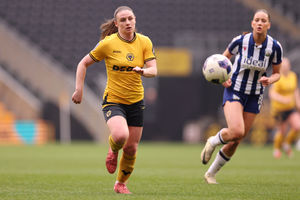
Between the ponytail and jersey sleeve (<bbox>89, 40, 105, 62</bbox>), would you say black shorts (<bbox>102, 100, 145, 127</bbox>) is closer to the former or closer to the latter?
jersey sleeve (<bbox>89, 40, 105, 62</bbox>)

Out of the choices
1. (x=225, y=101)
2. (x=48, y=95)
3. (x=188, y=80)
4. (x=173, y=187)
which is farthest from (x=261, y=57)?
(x=48, y=95)

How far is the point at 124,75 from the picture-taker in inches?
255

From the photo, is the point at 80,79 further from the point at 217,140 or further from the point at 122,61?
the point at 217,140

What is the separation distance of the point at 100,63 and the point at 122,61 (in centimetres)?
1768

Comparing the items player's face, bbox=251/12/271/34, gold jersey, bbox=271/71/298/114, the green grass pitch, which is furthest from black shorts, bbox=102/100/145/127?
gold jersey, bbox=271/71/298/114

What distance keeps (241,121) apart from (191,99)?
13631mm

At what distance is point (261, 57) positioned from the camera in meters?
7.57

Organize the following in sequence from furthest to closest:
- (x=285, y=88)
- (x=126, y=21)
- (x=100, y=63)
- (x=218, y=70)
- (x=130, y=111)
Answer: (x=100, y=63) → (x=285, y=88) → (x=218, y=70) → (x=130, y=111) → (x=126, y=21)

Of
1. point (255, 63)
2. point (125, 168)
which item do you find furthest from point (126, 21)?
point (255, 63)

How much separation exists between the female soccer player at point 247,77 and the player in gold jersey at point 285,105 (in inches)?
242

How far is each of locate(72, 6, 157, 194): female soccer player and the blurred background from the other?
13914 mm

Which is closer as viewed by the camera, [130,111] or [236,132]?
[130,111]

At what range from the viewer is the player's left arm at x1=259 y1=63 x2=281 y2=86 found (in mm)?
7246

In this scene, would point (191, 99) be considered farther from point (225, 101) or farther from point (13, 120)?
point (225, 101)
